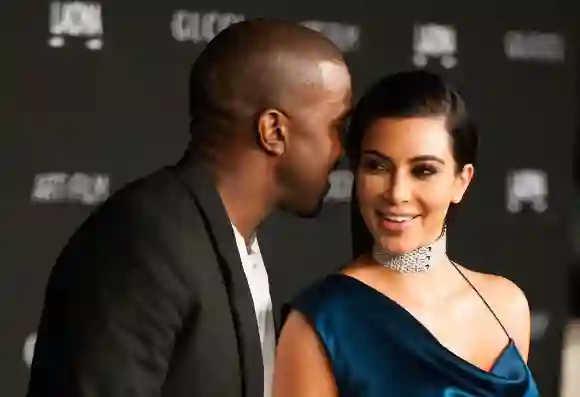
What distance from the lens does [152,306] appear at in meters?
0.82

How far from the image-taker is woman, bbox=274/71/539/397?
96cm

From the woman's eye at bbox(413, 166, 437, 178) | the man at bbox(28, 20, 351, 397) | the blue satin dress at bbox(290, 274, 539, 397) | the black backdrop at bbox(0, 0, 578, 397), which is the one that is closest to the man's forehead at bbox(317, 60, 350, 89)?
the man at bbox(28, 20, 351, 397)

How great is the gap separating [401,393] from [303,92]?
0.33 m

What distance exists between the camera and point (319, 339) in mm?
978

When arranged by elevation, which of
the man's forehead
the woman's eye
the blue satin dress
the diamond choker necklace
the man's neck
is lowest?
the blue satin dress

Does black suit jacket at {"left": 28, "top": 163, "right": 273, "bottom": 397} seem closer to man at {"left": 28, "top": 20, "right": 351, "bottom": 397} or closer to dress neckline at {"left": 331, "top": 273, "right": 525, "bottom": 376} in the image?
man at {"left": 28, "top": 20, "right": 351, "bottom": 397}

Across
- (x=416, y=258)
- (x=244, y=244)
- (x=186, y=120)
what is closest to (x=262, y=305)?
(x=244, y=244)

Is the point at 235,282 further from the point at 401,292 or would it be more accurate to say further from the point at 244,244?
the point at 401,292

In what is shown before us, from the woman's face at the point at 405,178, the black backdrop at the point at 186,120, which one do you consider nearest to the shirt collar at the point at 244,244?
the woman's face at the point at 405,178

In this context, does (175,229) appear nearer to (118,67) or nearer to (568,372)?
(118,67)

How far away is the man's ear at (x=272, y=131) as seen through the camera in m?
0.93

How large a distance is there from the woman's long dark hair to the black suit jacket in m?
0.18

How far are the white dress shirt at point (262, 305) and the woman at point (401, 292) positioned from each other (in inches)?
0.8

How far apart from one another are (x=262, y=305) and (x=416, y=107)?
0.89 feet
